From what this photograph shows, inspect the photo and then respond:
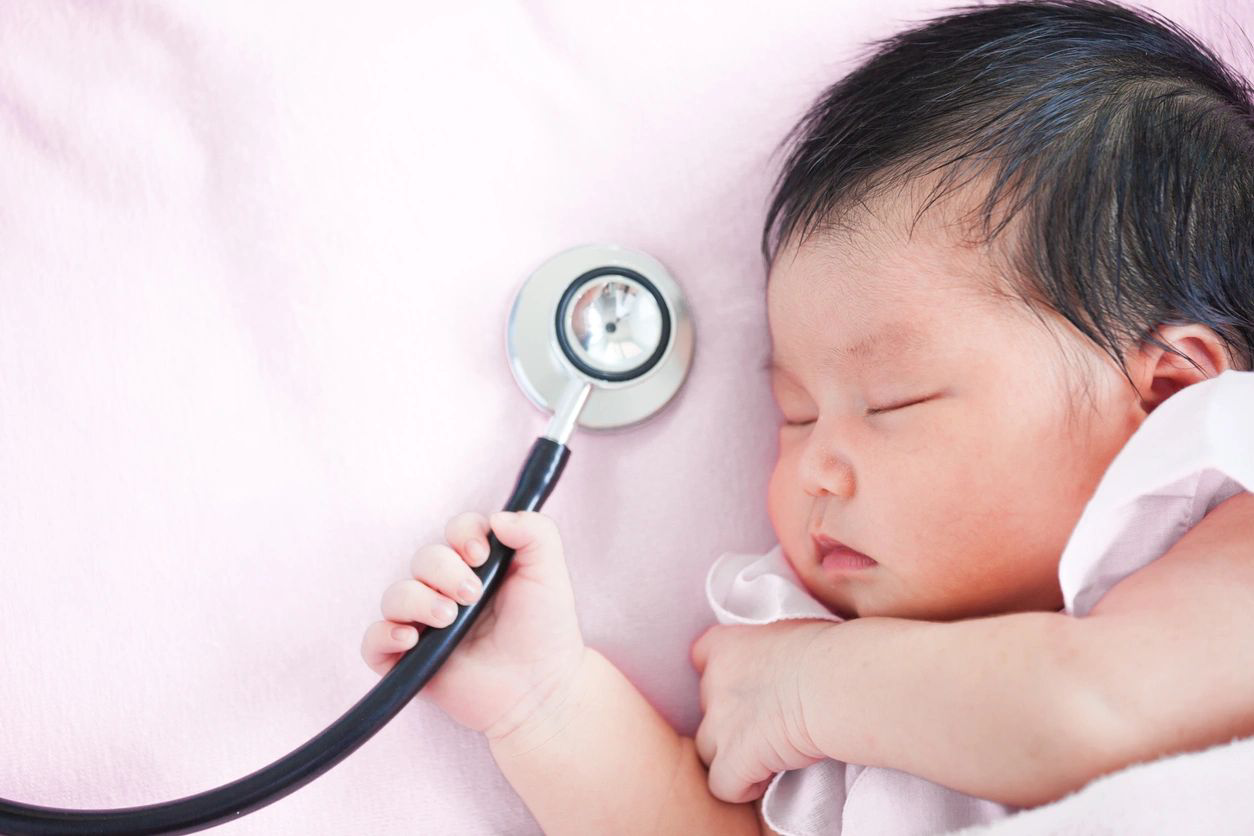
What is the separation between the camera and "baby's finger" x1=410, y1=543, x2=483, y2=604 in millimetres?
780

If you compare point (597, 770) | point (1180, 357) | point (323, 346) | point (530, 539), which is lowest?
point (597, 770)

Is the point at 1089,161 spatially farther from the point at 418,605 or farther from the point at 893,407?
the point at 418,605

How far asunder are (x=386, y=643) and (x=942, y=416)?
0.47 metres

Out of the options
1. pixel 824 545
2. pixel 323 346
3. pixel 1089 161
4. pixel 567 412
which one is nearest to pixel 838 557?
pixel 824 545

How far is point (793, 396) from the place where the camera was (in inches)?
36.9

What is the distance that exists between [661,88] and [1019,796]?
2.41ft

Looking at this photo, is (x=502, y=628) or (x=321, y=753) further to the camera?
(x=502, y=628)

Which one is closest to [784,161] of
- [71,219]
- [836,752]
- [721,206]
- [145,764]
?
[721,206]

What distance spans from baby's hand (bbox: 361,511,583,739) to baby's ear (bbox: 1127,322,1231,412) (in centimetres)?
49

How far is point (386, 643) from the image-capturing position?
78cm

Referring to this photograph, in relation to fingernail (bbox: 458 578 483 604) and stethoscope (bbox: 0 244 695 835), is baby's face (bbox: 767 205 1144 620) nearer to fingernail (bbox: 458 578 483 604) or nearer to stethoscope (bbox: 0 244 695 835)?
stethoscope (bbox: 0 244 695 835)

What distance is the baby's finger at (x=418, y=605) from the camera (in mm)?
769

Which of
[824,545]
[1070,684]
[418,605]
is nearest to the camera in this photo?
[1070,684]

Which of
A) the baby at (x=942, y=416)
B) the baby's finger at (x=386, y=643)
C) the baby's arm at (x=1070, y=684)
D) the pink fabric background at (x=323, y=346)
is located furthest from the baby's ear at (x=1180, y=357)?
the baby's finger at (x=386, y=643)
